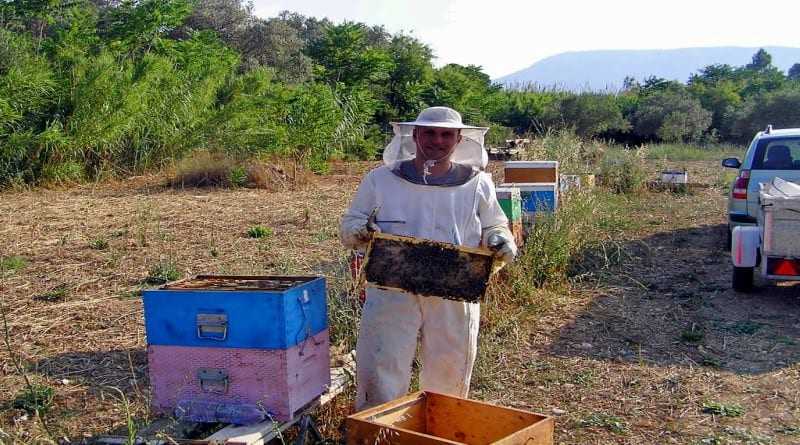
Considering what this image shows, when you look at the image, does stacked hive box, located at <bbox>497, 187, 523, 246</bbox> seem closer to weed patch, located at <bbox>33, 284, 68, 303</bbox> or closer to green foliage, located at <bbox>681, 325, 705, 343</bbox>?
green foliage, located at <bbox>681, 325, 705, 343</bbox>

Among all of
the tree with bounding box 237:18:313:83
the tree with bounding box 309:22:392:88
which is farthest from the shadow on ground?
the tree with bounding box 237:18:313:83

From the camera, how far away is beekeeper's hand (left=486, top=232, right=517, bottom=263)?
11.7ft

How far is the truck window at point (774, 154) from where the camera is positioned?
8703 millimetres

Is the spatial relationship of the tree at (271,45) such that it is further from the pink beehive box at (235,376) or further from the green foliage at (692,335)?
the pink beehive box at (235,376)

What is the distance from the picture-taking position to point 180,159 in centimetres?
1521

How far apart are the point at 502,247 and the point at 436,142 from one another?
1.86ft

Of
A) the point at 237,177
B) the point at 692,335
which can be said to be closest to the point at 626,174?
the point at 237,177

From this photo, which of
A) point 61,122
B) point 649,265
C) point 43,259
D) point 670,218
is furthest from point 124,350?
point 61,122

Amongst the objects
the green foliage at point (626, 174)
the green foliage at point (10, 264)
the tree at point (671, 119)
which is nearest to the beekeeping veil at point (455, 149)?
the green foliage at point (10, 264)

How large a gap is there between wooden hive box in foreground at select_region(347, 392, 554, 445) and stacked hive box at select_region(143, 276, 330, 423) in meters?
0.44

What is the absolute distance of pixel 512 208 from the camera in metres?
6.57

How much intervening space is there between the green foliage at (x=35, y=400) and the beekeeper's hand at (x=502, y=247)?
8.32 ft

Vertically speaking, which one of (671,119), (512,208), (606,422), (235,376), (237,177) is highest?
(671,119)

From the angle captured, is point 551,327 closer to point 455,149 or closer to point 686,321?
point 686,321
